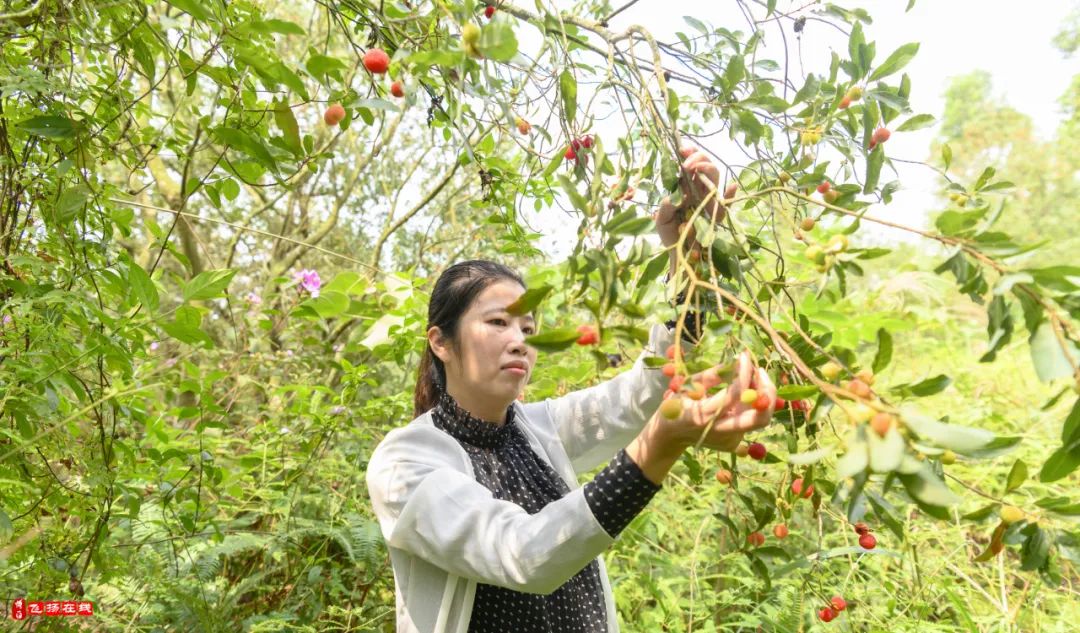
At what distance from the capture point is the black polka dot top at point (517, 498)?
1312mm

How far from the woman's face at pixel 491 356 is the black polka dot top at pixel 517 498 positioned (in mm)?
39

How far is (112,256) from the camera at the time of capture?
1473mm

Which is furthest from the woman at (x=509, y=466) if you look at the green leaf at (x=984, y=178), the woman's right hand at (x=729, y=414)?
the green leaf at (x=984, y=178)

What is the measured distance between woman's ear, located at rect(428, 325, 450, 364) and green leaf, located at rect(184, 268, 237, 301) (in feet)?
1.47

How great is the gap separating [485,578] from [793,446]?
1.59ft

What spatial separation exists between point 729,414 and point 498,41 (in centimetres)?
43

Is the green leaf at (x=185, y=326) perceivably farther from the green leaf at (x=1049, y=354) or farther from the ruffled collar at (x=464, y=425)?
the green leaf at (x=1049, y=354)

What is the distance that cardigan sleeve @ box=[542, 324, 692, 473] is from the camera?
1490 mm

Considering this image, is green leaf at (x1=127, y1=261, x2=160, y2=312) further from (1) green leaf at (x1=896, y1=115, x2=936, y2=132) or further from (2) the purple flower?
(1) green leaf at (x1=896, y1=115, x2=936, y2=132)

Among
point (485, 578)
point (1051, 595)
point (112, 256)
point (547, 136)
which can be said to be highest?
point (112, 256)

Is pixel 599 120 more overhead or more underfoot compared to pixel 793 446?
more overhead

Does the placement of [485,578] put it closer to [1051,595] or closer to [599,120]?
[599,120]

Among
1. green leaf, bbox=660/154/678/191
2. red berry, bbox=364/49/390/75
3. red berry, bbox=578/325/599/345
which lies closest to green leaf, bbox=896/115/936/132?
green leaf, bbox=660/154/678/191

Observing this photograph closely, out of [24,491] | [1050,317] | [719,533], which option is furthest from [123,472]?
[719,533]
